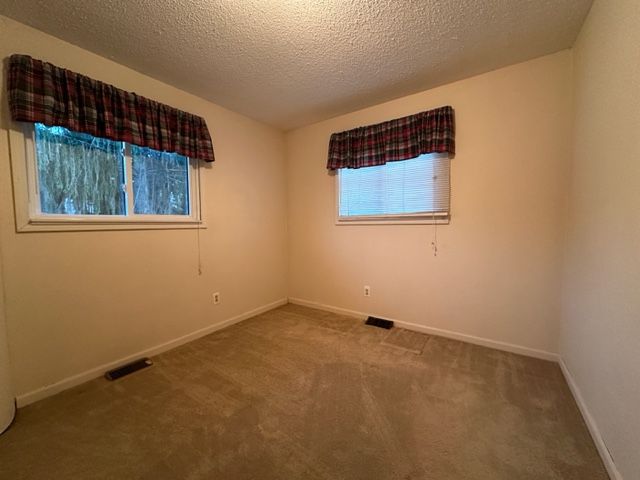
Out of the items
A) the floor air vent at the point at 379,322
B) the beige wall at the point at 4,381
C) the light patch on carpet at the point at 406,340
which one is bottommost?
the light patch on carpet at the point at 406,340

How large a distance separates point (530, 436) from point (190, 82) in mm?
3447

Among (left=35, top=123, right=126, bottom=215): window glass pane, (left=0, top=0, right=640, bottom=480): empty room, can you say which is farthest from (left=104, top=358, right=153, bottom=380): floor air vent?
(left=35, top=123, right=126, bottom=215): window glass pane

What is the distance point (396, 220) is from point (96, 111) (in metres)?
2.67

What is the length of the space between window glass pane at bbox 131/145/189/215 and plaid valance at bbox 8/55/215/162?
0.17 m

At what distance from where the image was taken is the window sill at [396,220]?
8.21ft

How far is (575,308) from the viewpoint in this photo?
1724 mm

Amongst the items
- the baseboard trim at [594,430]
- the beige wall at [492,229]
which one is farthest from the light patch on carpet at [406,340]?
the baseboard trim at [594,430]

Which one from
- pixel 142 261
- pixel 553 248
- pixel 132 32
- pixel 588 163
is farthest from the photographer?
pixel 142 261

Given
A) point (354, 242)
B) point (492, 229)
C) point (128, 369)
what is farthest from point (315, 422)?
point (492, 229)

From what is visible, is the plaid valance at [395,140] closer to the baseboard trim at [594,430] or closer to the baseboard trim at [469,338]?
the baseboard trim at [469,338]

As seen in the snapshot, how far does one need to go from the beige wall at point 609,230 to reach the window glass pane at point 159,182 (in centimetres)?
299

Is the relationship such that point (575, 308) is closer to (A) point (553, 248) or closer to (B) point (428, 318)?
(A) point (553, 248)

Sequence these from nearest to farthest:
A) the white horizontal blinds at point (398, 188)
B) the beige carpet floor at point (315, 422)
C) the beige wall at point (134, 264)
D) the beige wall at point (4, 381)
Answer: the beige carpet floor at point (315, 422) < the beige wall at point (4, 381) < the beige wall at point (134, 264) < the white horizontal blinds at point (398, 188)

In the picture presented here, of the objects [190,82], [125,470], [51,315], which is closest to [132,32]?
[190,82]
